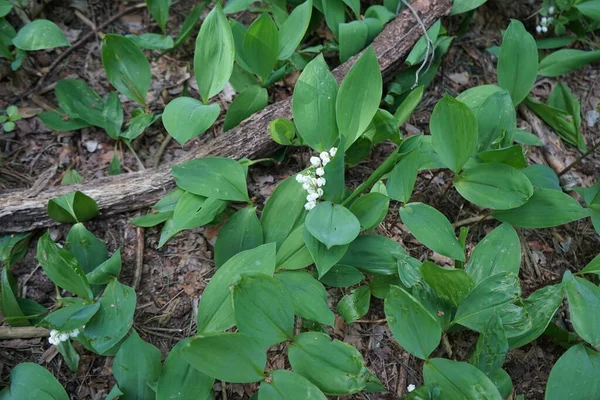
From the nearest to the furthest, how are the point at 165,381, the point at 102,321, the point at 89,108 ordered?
the point at 165,381 → the point at 102,321 → the point at 89,108

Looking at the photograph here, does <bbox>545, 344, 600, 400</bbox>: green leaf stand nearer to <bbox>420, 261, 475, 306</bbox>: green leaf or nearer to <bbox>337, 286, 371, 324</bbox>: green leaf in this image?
<bbox>420, 261, 475, 306</bbox>: green leaf

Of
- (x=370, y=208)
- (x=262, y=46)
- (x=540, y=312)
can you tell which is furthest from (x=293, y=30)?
(x=540, y=312)


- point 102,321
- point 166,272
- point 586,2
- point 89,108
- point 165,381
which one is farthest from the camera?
point 586,2

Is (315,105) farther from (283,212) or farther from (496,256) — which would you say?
(496,256)

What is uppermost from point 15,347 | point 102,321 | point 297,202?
point 297,202

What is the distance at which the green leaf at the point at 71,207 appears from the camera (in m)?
2.05

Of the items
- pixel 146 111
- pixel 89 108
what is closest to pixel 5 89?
pixel 89 108

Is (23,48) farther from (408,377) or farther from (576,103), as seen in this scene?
(576,103)

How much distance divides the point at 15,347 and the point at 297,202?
1267 mm

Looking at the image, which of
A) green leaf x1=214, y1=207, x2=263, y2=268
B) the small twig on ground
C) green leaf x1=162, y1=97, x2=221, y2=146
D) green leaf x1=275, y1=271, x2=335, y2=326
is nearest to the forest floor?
the small twig on ground

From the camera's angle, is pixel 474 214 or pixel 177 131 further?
pixel 474 214

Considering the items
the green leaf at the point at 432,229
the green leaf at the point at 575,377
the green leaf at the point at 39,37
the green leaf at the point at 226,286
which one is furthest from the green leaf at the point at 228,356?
the green leaf at the point at 39,37

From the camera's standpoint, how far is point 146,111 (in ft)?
8.29

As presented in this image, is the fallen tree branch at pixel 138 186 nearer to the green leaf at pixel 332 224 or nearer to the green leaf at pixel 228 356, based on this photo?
the green leaf at pixel 332 224
